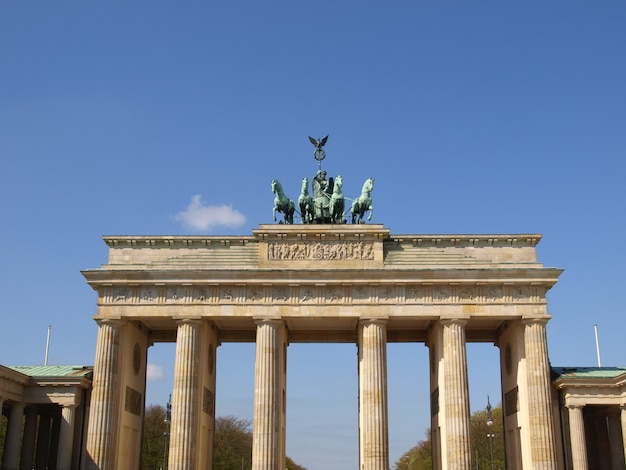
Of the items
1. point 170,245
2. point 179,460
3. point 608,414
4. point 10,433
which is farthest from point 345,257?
point 10,433

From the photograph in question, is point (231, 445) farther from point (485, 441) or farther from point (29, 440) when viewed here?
point (29, 440)

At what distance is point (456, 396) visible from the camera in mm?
43531

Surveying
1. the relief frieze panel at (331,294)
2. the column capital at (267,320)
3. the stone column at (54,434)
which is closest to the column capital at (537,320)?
the relief frieze panel at (331,294)

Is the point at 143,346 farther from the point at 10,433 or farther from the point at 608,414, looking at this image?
the point at 608,414

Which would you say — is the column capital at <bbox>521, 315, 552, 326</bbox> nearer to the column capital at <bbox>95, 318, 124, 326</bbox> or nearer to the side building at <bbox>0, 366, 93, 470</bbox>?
the column capital at <bbox>95, 318, 124, 326</bbox>

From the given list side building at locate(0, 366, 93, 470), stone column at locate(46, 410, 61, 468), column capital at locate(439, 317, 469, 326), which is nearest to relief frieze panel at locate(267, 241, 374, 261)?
column capital at locate(439, 317, 469, 326)

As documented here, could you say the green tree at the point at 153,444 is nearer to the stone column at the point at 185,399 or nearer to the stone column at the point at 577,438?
the stone column at the point at 185,399

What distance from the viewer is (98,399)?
43.5 meters

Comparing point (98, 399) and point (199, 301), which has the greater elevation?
point (199, 301)

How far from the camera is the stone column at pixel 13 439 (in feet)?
138

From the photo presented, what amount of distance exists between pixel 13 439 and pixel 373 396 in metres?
21.2

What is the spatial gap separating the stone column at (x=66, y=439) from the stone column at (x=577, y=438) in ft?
97.2

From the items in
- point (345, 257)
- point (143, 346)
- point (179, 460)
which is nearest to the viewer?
point (179, 460)

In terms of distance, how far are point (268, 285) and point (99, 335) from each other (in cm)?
1077
